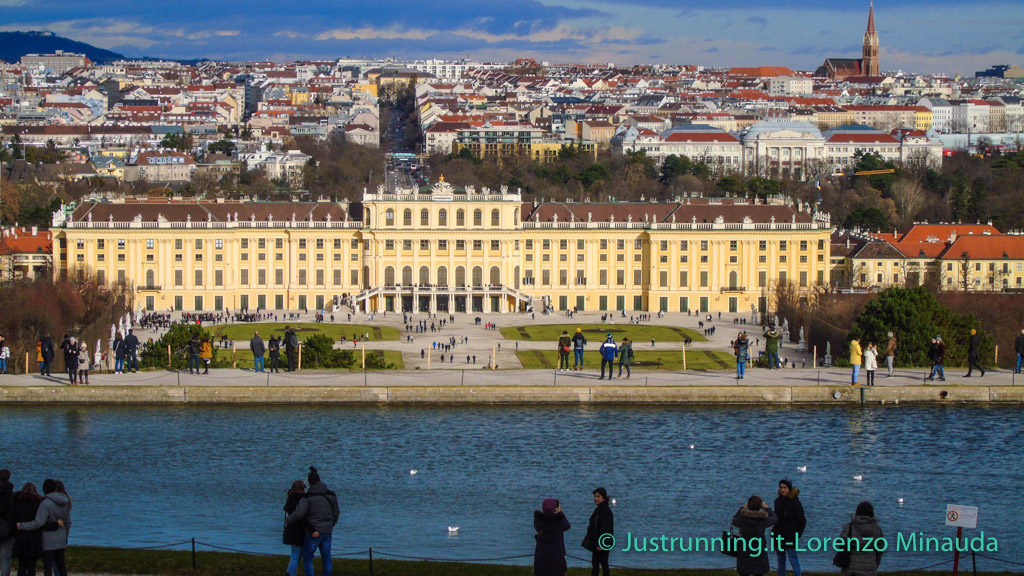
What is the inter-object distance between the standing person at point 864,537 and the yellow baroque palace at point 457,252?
202ft

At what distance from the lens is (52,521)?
22.4 metres

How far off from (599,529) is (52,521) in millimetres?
7130

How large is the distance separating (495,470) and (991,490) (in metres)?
10.1

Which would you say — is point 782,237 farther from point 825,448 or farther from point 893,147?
point 893,147

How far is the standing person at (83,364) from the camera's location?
44.9 meters

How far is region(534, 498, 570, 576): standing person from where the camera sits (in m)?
22.0

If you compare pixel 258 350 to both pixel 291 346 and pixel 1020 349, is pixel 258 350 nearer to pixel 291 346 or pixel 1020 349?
pixel 291 346

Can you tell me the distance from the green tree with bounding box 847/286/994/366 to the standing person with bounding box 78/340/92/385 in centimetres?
2187

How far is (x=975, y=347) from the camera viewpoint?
148 ft

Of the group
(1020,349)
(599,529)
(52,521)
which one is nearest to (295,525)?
(52,521)

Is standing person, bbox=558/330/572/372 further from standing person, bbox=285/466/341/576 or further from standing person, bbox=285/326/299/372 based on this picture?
standing person, bbox=285/466/341/576

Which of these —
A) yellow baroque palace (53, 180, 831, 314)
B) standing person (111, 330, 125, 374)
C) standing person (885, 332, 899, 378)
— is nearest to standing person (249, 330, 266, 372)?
standing person (111, 330, 125, 374)

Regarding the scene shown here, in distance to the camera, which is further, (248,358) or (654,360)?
(654,360)

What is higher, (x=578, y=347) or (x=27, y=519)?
(x=578, y=347)
